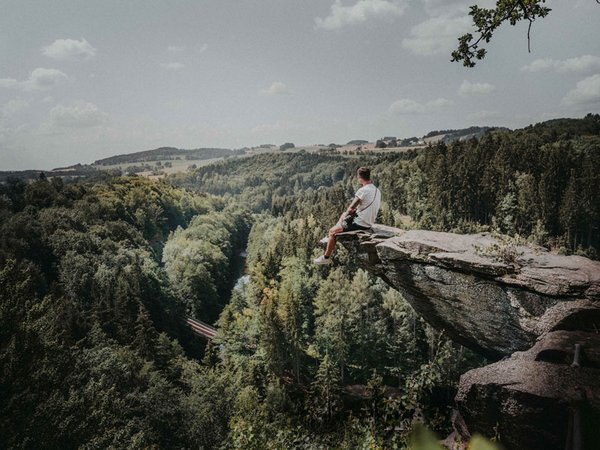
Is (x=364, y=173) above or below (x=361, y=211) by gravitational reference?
above

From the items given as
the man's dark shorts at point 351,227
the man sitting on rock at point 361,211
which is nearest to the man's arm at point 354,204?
the man sitting on rock at point 361,211

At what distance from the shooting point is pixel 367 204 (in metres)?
11.1

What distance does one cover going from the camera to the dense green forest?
15.0 meters

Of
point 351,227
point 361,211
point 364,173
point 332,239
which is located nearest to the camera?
point 364,173

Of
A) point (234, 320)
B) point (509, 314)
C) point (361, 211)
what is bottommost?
point (234, 320)

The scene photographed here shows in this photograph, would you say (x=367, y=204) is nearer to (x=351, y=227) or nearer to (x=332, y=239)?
(x=351, y=227)

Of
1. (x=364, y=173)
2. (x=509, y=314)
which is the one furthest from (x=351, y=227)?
(x=509, y=314)

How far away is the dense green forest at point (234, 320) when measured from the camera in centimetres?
1501

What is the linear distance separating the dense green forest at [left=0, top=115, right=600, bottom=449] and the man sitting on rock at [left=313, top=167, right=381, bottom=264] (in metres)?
4.43

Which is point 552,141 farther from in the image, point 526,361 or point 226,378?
point 526,361

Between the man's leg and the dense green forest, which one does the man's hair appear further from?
the dense green forest

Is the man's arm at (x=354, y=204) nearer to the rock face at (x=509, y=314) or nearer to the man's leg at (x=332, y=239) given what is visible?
the man's leg at (x=332, y=239)

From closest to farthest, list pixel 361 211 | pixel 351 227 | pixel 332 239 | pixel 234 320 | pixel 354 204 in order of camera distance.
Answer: pixel 354 204
pixel 361 211
pixel 332 239
pixel 351 227
pixel 234 320

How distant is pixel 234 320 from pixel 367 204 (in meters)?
53.0
